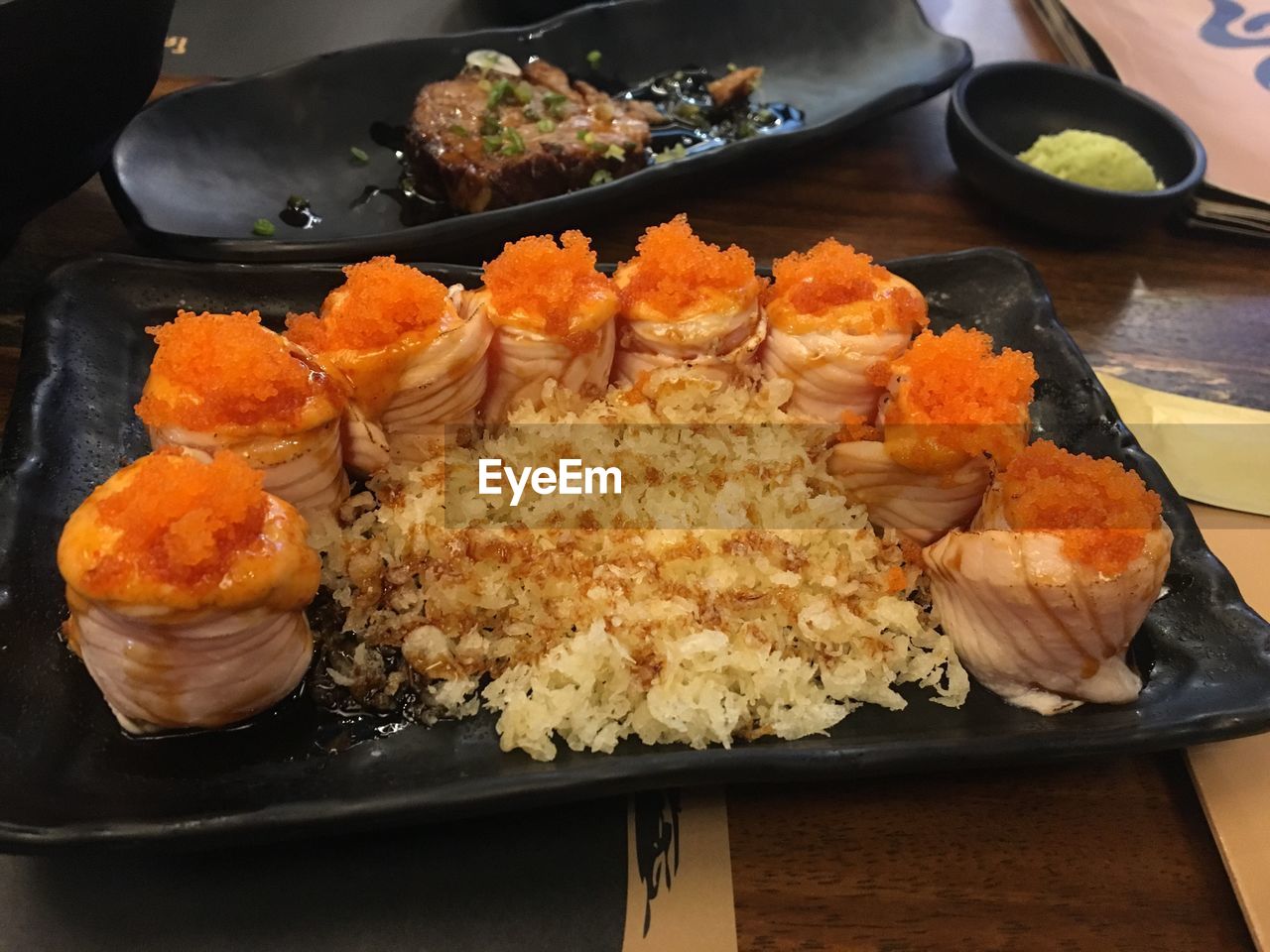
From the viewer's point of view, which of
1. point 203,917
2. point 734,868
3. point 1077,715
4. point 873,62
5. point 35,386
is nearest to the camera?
point 203,917

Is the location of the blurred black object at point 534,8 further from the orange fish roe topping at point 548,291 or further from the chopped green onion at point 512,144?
the orange fish roe topping at point 548,291

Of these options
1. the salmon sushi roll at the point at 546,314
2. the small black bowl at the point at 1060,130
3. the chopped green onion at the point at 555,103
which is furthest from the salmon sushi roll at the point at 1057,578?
the chopped green onion at the point at 555,103

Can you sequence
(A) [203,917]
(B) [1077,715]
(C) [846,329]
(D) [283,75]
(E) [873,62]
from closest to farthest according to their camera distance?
1. (A) [203,917]
2. (B) [1077,715]
3. (C) [846,329]
4. (D) [283,75]
5. (E) [873,62]

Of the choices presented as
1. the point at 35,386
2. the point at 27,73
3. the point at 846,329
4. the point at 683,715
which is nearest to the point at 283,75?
the point at 27,73

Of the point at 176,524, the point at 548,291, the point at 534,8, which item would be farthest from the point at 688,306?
the point at 534,8

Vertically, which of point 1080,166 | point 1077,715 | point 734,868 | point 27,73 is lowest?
point 734,868

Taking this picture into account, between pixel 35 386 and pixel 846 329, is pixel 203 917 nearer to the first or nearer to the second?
pixel 35 386

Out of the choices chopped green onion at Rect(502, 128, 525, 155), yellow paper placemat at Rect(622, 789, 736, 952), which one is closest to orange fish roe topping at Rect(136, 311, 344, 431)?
yellow paper placemat at Rect(622, 789, 736, 952)
